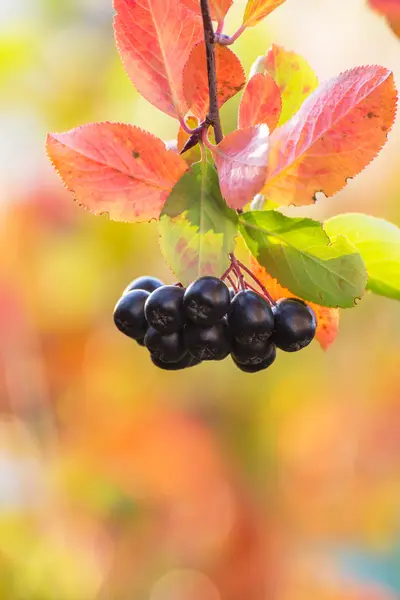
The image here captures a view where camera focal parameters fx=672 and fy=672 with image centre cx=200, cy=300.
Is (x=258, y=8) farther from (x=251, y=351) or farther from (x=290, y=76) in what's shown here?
(x=251, y=351)

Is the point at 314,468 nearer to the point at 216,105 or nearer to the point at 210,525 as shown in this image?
the point at 210,525

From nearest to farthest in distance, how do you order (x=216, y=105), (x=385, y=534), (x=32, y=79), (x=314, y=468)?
(x=216, y=105) < (x=32, y=79) < (x=385, y=534) < (x=314, y=468)

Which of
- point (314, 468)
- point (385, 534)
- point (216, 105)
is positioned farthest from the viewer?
point (314, 468)

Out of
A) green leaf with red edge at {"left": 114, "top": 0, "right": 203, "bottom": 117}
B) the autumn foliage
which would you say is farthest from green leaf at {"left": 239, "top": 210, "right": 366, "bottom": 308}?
green leaf with red edge at {"left": 114, "top": 0, "right": 203, "bottom": 117}

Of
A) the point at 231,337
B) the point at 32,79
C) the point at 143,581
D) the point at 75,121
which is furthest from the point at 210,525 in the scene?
the point at 231,337

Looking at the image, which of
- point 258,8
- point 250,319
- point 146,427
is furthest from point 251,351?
point 146,427

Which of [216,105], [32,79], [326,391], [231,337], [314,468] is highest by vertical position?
[32,79]

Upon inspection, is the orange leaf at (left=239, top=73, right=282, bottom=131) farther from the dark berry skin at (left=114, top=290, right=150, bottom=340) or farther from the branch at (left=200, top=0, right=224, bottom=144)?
the dark berry skin at (left=114, top=290, right=150, bottom=340)
